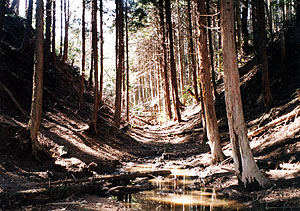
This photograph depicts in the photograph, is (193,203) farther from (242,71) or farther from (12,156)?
(242,71)

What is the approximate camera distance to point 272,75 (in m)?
16.0

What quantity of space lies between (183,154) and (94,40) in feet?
26.2

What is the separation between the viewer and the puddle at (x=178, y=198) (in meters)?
6.59

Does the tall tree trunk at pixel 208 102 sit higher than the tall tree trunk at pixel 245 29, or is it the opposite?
the tall tree trunk at pixel 245 29

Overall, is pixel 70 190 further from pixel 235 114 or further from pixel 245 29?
pixel 245 29

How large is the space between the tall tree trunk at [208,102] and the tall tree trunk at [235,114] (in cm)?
284

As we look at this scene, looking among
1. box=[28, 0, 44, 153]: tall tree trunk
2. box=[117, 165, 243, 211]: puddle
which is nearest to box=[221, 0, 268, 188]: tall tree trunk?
box=[117, 165, 243, 211]: puddle

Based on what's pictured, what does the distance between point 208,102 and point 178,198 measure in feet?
14.4

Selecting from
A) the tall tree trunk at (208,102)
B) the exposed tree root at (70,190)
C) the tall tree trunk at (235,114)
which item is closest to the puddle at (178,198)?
the exposed tree root at (70,190)

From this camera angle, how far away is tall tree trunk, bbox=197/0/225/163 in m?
10.5

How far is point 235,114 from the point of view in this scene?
293 inches

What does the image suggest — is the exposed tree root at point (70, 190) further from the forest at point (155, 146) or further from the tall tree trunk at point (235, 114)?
the tall tree trunk at point (235, 114)

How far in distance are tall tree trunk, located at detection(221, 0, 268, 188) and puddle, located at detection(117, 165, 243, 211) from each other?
36.8 inches

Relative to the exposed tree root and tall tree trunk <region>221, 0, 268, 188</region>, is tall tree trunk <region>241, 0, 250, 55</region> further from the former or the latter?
the exposed tree root
